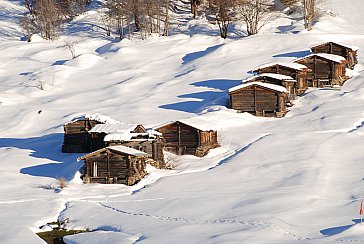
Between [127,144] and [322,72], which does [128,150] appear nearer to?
[127,144]

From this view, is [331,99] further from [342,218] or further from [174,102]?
[342,218]

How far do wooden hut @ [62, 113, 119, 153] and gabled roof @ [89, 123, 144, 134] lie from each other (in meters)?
1.51

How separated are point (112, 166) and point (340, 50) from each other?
27.6 meters

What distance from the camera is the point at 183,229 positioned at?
76.9 feet

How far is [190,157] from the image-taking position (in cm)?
3697

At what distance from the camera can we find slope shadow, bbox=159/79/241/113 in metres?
47.8

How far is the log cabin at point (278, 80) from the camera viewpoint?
1842 inches

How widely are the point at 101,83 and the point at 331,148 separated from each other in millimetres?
28198

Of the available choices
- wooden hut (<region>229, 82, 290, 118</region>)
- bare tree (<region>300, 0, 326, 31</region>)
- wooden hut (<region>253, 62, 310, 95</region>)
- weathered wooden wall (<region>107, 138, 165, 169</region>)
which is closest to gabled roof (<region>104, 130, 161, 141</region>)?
weathered wooden wall (<region>107, 138, 165, 169</region>)

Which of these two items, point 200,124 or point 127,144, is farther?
point 200,124

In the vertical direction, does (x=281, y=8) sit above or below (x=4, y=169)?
above

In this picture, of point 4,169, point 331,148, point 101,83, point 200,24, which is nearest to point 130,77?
point 101,83

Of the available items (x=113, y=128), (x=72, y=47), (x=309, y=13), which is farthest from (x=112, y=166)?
(x=309, y=13)

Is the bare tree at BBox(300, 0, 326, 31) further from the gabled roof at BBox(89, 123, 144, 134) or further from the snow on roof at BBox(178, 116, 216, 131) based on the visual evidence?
the gabled roof at BBox(89, 123, 144, 134)
